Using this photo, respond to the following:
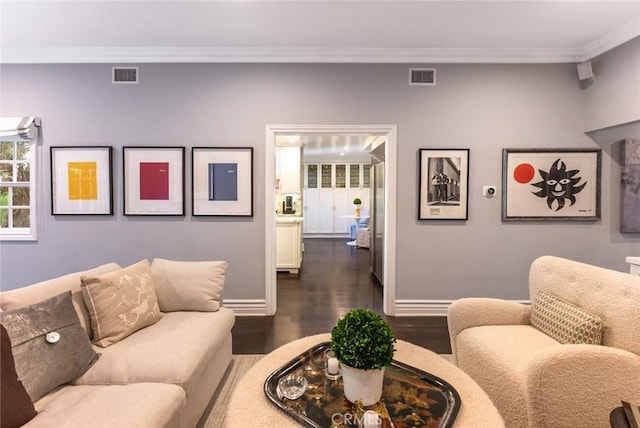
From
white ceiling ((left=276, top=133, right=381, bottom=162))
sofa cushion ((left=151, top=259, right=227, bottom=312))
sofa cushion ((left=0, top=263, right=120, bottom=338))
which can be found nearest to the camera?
sofa cushion ((left=0, top=263, right=120, bottom=338))

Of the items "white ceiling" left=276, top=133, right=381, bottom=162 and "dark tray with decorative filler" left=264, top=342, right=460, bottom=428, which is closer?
"dark tray with decorative filler" left=264, top=342, right=460, bottom=428

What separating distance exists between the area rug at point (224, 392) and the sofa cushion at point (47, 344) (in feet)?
2.39

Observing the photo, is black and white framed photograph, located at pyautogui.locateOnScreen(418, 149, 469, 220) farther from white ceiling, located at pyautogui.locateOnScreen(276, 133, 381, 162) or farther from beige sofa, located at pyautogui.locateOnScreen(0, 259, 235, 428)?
beige sofa, located at pyautogui.locateOnScreen(0, 259, 235, 428)

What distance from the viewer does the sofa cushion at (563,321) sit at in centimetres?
166

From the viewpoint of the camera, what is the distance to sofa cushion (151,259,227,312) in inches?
90.7

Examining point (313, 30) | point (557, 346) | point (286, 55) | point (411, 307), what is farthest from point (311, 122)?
point (557, 346)

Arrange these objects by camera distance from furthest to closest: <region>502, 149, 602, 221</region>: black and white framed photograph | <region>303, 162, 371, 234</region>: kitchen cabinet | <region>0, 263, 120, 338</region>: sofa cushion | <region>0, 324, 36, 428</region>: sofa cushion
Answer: <region>303, 162, 371, 234</region>: kitchen cabinet, <region>502, 149, 602, 221</region>: black and white framed photograph, <region>0, 263, 120, 338</region>: sofa cushion, <region>0, 324, 36, 428</region>: sofa cushion

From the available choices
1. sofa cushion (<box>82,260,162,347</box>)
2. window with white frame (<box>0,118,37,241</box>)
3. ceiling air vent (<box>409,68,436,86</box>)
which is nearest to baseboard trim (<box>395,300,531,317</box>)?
ceiling air vent (<box>409,68,436,86</box>)

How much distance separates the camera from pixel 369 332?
123 cm

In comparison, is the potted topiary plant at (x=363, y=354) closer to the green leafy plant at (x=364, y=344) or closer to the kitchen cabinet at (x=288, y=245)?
the green leafy plant at (x=364, y=344)

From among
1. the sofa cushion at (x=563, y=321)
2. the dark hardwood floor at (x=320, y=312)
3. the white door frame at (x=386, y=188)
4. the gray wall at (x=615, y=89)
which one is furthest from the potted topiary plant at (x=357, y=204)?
the sofa cushion at (x=563, y=321)

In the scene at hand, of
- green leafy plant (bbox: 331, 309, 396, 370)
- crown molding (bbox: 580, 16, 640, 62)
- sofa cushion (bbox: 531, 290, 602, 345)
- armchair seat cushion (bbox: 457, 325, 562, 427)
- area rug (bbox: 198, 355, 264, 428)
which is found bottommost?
area rug (bbox: 198, 355, 264, 428)

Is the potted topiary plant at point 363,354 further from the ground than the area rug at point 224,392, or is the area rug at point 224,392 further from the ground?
the potted topiary plant at point 363,354

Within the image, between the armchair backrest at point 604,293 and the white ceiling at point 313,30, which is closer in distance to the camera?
the armchair backrest at point 604,293
